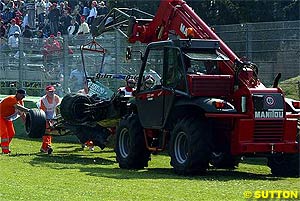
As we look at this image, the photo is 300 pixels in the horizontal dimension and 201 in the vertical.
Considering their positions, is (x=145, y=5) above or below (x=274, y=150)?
above

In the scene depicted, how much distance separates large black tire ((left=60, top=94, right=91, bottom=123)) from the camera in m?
18.7

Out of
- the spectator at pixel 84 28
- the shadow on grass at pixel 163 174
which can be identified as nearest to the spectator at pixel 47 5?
the spectator at pixel 84 28

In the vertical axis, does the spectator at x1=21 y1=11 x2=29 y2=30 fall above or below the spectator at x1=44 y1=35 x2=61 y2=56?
above

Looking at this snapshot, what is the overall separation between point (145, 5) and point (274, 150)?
20246 millimetres

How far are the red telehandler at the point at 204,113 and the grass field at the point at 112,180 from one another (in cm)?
40

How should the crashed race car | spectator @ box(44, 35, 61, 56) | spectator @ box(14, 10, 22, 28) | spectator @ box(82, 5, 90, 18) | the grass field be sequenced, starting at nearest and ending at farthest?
the grass field
the crashed race car
spectator @ box(44, 35, 61, 56)
spectator @ box(82, 5, 90, 18)
spectator @ box(14, 10, 22, 28)

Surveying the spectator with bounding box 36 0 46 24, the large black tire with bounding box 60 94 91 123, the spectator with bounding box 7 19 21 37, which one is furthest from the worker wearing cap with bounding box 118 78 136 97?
the spectator with bounding box 36 0 46 24

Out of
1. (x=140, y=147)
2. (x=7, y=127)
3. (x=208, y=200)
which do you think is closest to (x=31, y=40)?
(x=7, y=127)

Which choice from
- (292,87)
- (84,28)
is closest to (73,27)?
(84,28)

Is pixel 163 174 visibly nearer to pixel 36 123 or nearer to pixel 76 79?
pixel 36 123

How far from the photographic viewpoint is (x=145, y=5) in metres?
33.8

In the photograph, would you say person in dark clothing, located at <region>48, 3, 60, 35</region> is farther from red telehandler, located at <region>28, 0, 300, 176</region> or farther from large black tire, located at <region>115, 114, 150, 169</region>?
large black tire, located at <region>115, 114, 150, 169</region>

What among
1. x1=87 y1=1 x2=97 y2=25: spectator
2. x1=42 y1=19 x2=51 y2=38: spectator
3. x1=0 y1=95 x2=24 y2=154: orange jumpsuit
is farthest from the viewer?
x1=42 y1=19 x2=51 y2=38: spectator

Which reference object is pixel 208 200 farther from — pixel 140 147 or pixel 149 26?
pixel 149 26
